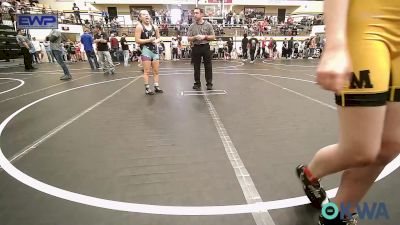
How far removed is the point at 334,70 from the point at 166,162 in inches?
74.9

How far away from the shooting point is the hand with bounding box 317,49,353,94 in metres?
0.86

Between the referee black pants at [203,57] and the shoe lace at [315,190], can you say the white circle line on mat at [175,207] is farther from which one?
the referee black pants at [203,57]

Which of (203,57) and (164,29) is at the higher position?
(164,29)

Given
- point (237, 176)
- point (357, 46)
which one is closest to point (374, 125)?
point (357, 46)

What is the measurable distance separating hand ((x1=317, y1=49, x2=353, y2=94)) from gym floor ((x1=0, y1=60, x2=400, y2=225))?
1.04 meters

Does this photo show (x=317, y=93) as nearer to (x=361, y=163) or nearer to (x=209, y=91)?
(x=209, y=91)

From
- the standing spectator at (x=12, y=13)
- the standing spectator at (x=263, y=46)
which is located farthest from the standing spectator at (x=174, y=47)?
the standing spectator at (x=12, y=13)

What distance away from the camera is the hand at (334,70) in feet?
2.81

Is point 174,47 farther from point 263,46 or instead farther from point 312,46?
point 312,46

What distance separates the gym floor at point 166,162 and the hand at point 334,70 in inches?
40.9

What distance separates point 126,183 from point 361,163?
1.64 m

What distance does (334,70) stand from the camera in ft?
2.81

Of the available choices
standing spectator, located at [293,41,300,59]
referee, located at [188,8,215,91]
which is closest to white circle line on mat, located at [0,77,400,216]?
referee, located at [188,8,215,91]

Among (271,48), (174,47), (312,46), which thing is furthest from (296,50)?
(174,47)
